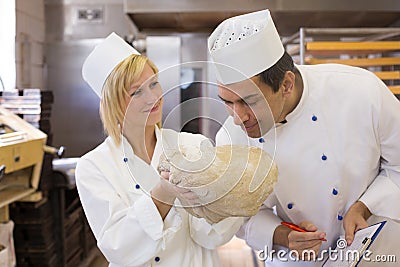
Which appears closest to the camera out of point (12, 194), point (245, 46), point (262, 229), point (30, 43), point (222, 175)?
point (222, 175)

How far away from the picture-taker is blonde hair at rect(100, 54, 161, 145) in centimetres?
123

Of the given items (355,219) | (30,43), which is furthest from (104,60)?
(30,43)

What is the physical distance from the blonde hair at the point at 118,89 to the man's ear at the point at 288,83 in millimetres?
327

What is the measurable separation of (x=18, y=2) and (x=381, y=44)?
2555mm

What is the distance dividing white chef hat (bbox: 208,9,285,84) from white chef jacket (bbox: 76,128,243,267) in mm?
230

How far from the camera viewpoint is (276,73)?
1193 mm

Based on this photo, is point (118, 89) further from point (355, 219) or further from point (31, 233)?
point (31, 233)

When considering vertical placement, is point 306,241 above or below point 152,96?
below

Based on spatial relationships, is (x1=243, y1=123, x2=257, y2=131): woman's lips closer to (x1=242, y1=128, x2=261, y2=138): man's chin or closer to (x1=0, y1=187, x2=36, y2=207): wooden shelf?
(x1=242, y1=128, x2=261, y2=138): man's chin

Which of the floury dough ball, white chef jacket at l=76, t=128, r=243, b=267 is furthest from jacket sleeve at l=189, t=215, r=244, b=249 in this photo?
the floury dough ball

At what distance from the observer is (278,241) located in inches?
52.8

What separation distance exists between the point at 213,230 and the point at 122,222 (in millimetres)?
234

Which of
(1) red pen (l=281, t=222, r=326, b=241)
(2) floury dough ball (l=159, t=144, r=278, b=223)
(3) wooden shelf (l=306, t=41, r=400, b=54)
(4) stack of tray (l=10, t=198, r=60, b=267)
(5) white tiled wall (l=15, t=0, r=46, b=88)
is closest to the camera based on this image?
(2) floury dough ball (l=159, t=144, r=278, b=223)

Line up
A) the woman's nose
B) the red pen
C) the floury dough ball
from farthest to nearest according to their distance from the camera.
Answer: the red pen, the woman's nose, the floury dough ball
